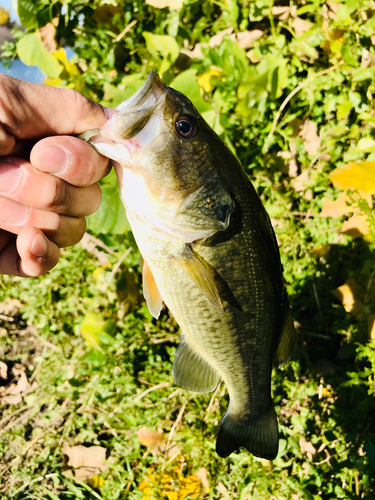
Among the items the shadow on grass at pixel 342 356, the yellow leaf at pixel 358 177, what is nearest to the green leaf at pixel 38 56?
the yellow leaf at pixel 358 177

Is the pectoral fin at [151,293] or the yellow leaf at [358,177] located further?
the yellow leaf at [358,177]

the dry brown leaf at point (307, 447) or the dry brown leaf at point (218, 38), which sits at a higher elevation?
the dry brown leaf at point (218, 38)

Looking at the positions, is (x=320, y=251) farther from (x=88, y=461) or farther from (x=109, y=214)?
(x=88, y=461)

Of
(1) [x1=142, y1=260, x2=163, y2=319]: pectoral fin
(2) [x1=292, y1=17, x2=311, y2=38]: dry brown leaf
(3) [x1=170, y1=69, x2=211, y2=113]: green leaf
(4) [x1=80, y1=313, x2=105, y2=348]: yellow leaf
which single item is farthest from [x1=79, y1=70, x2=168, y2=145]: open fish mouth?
(2) [x1=292, y1=17, x2=311, y2=38]: dry brown leaf

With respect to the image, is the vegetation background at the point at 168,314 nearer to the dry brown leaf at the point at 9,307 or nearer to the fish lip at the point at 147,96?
the dry brown leaf at the point at 9,307

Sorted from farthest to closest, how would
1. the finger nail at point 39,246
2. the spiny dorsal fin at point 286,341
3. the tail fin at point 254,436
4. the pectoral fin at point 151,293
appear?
the tail fin at point 254,436, the spiny dorsal fin at point 286,341, the pectoral fin at point 151,293, the finger nail at point 39,246

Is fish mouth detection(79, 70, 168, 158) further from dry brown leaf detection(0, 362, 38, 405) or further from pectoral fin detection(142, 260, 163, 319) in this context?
dry brown leaf detection(0, 362, 38, 405)

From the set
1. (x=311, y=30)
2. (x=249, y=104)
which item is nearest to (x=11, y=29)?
(x=249, y=104)
